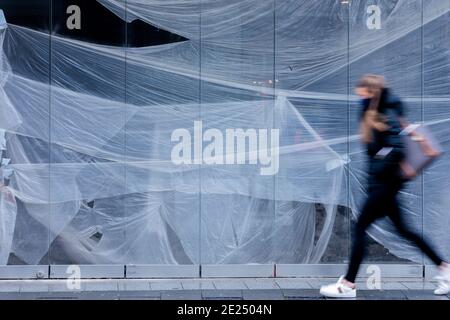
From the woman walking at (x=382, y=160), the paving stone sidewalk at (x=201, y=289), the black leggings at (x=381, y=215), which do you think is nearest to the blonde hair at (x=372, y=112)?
the woman walking at (x=382, y=160)

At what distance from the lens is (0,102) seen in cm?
892

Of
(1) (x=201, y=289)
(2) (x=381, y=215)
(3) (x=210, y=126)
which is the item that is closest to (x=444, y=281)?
(2) (x=381, y=215)

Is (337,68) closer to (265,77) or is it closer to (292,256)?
(265,77)

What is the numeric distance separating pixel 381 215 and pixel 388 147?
61cm

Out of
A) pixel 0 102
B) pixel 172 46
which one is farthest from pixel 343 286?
pixel 0 102

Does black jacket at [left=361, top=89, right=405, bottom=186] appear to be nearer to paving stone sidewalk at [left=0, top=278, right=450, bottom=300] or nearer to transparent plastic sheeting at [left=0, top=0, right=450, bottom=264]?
paving stone sidewalk at [left=0, top=278, right=450, bottom=300]

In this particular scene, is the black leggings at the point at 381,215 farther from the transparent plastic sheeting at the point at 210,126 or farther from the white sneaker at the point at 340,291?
the transparent plastic sheeting at the point at 210,126

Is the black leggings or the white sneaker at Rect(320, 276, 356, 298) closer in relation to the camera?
the black leggings

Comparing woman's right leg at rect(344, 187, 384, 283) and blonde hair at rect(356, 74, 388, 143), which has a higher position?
blonde hair at rect(356, 74, 388, 143)

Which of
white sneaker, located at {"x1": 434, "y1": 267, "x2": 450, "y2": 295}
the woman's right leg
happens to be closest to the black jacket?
the woman's right leg

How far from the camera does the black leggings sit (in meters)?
6.93

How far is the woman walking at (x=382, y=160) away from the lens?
684 cm

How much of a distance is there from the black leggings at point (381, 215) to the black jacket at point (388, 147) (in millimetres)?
86
